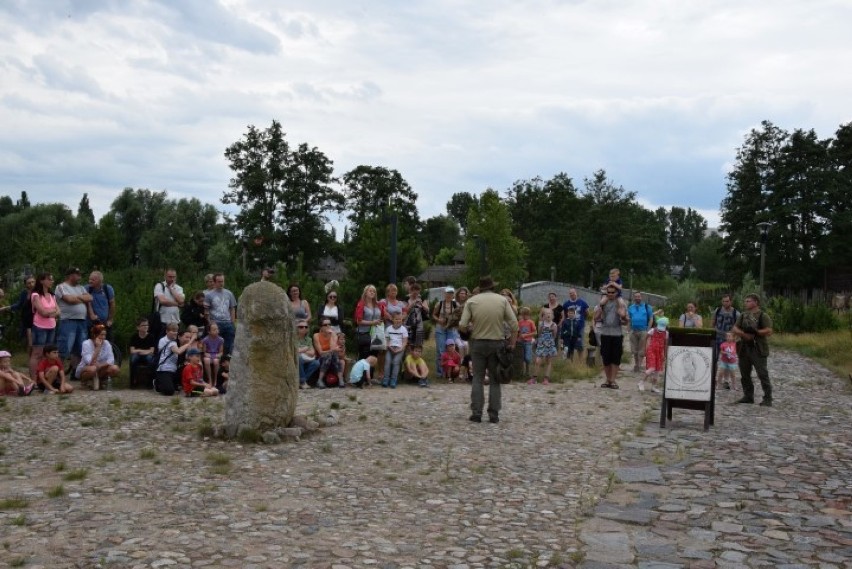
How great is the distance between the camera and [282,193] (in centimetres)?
5734

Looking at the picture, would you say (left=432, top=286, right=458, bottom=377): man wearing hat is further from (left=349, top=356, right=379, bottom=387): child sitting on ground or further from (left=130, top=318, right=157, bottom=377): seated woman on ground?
(left=130, top=318, right=157, bottom=377): seated woman on ground

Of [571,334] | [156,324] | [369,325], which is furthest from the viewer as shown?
[571,334]

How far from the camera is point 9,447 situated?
877cm

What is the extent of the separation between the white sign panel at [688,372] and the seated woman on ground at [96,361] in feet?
27.4

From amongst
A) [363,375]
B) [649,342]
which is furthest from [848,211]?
[363,375]

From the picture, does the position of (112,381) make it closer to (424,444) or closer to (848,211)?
(424,444)

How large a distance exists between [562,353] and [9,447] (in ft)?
46.2

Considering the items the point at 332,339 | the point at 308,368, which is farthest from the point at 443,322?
the point at 308,368

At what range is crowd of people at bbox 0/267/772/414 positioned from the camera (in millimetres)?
12883

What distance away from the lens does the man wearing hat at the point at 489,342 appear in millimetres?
10852

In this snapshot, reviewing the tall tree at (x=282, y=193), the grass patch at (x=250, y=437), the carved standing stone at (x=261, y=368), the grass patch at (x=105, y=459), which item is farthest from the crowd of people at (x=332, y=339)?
the tall tree at (x=282, y=193)

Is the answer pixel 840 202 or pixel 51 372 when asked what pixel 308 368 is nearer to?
pixel 51 372

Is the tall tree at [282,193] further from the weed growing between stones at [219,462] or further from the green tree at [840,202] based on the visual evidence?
the weed growing between stones at [219,462]

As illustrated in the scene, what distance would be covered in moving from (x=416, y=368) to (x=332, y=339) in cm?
170
